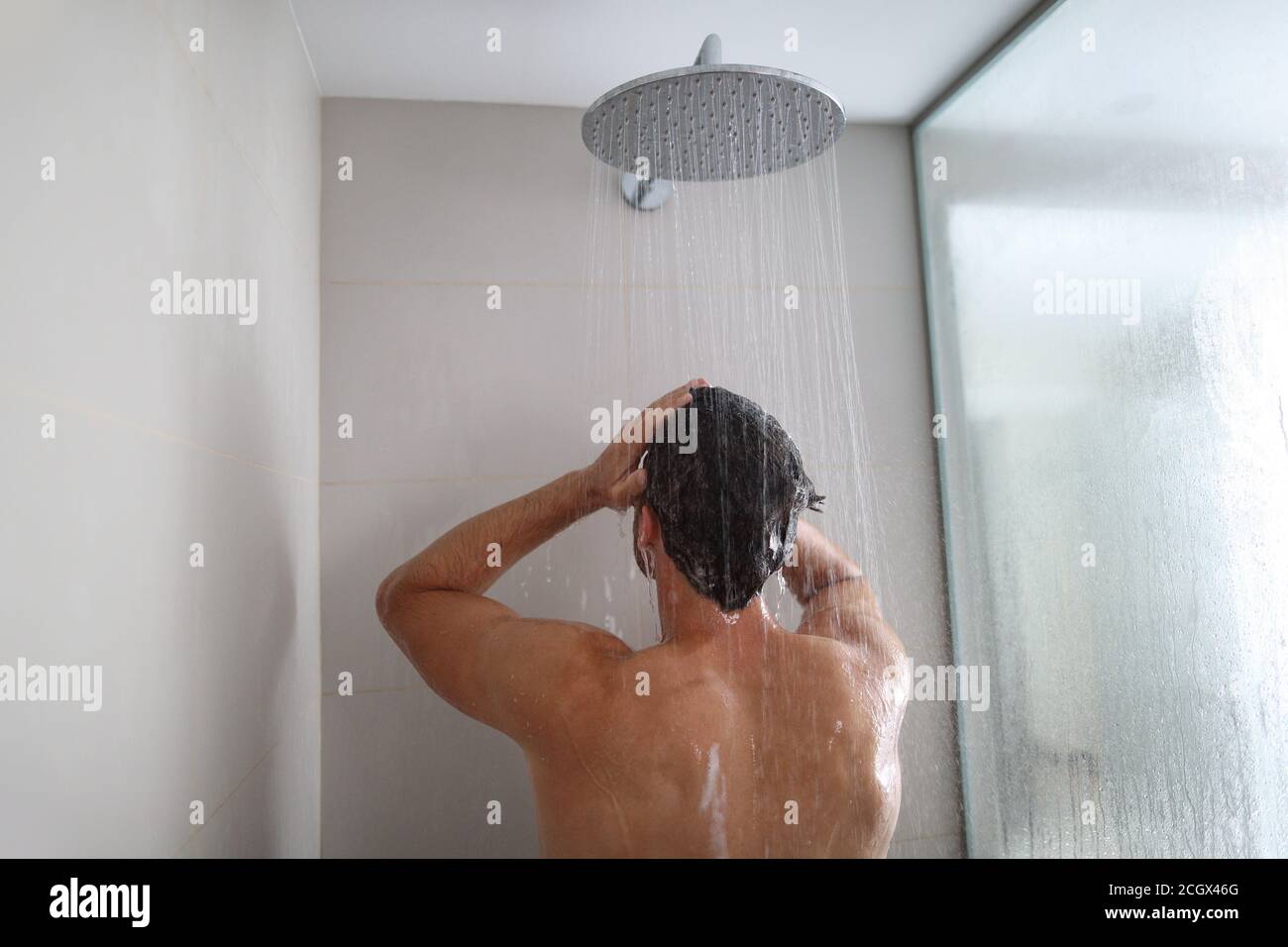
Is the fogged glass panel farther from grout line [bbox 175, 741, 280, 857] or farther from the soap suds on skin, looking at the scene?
grout line [bbox 175, 741, 280, 857]

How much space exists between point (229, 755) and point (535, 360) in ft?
2.16

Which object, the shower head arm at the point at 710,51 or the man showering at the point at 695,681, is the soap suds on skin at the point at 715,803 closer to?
the man showering at the point at 695,681

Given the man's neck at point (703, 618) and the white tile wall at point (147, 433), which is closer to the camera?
the white tile wall at point (147, 433)

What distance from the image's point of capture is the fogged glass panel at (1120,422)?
0.83 meters

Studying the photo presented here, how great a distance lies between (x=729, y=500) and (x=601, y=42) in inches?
27.3

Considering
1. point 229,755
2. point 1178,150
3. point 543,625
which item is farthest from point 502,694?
point 1178,150

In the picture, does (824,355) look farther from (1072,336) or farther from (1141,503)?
(1141,503)

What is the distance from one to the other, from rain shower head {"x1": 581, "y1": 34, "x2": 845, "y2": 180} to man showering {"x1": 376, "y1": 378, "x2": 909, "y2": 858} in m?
0.24

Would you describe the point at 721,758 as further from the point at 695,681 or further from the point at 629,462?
the point at 629,462

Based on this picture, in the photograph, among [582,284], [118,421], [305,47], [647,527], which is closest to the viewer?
[118,421]

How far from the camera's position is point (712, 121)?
2.91ft

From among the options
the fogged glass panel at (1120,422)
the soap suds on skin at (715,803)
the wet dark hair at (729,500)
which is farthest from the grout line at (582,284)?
the soap suds on skin at (715,803)

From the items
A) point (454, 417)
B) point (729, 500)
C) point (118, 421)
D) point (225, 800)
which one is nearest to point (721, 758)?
point (729, 500)

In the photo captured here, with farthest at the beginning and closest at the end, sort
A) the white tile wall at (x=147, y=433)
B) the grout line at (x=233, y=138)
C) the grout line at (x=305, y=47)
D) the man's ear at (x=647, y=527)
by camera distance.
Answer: the grout line at (x=305, y=47)
the man's ear at (x=647, y=527)
the grout line at (x=233, y=138)
the white tile wall at (x=147, y=433)
